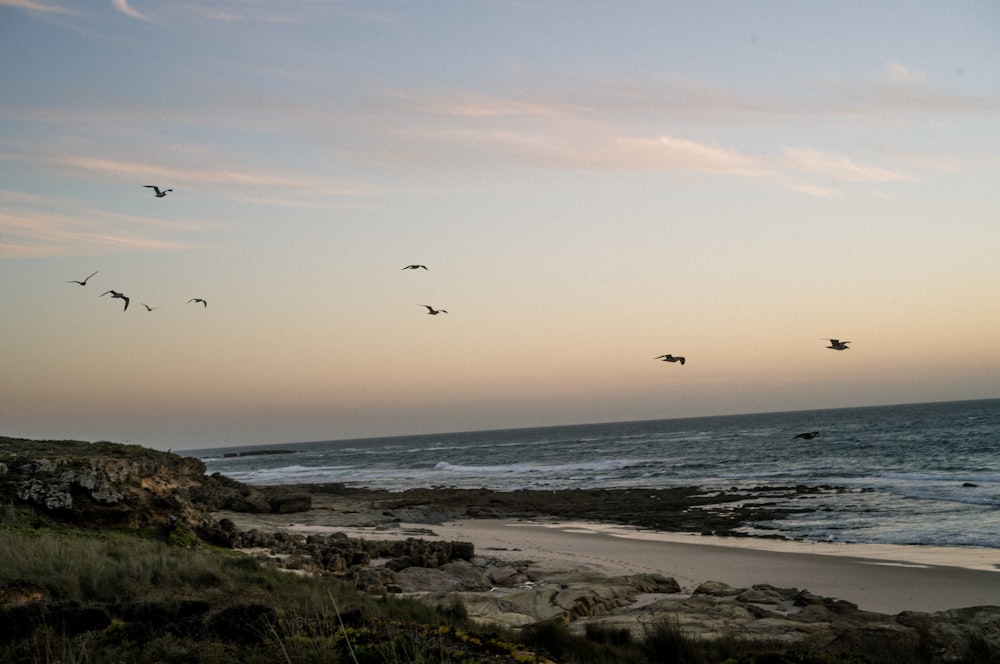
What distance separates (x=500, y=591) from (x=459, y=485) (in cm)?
4010

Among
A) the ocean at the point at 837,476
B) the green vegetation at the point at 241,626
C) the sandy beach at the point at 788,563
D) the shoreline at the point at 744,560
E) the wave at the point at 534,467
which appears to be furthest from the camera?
the wave at the point at 534,467

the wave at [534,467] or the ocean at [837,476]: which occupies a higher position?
the ocean at [837,476]

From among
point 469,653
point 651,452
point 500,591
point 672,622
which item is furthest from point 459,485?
point 469,653

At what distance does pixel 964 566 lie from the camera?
17.3 m

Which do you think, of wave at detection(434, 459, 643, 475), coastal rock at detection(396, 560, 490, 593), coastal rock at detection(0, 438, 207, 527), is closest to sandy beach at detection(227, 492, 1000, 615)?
coastal rock at detection(396, 560, 490, 593)

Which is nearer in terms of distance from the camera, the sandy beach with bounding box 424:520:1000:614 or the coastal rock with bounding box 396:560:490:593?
the sandy beach with bounding box 424:520:1000:614

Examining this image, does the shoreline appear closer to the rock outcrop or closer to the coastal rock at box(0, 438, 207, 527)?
the rock outcrop

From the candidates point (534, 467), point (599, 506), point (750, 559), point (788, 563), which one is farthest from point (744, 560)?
point (534, 467)

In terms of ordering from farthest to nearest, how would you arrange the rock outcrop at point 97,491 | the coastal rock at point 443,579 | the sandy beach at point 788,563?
the rock outcrop at point 97,491 < the coastal rock at point 443,579 < the sandy beach at point 788,563

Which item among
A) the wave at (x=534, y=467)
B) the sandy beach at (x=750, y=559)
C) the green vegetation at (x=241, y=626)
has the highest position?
the green vegetation at (x=241, y=626)

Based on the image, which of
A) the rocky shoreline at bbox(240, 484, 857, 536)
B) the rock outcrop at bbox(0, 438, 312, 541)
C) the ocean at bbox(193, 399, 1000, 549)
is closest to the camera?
the rock outcrop at bbox(0, 438, 312, 541)

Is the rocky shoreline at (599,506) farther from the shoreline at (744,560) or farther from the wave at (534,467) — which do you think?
the wave at (534,467)

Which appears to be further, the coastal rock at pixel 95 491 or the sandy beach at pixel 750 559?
the coastal rock at pixel 95 491

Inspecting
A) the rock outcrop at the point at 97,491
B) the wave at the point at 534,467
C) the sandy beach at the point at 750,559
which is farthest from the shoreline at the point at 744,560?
the wave at the point at 534,467
